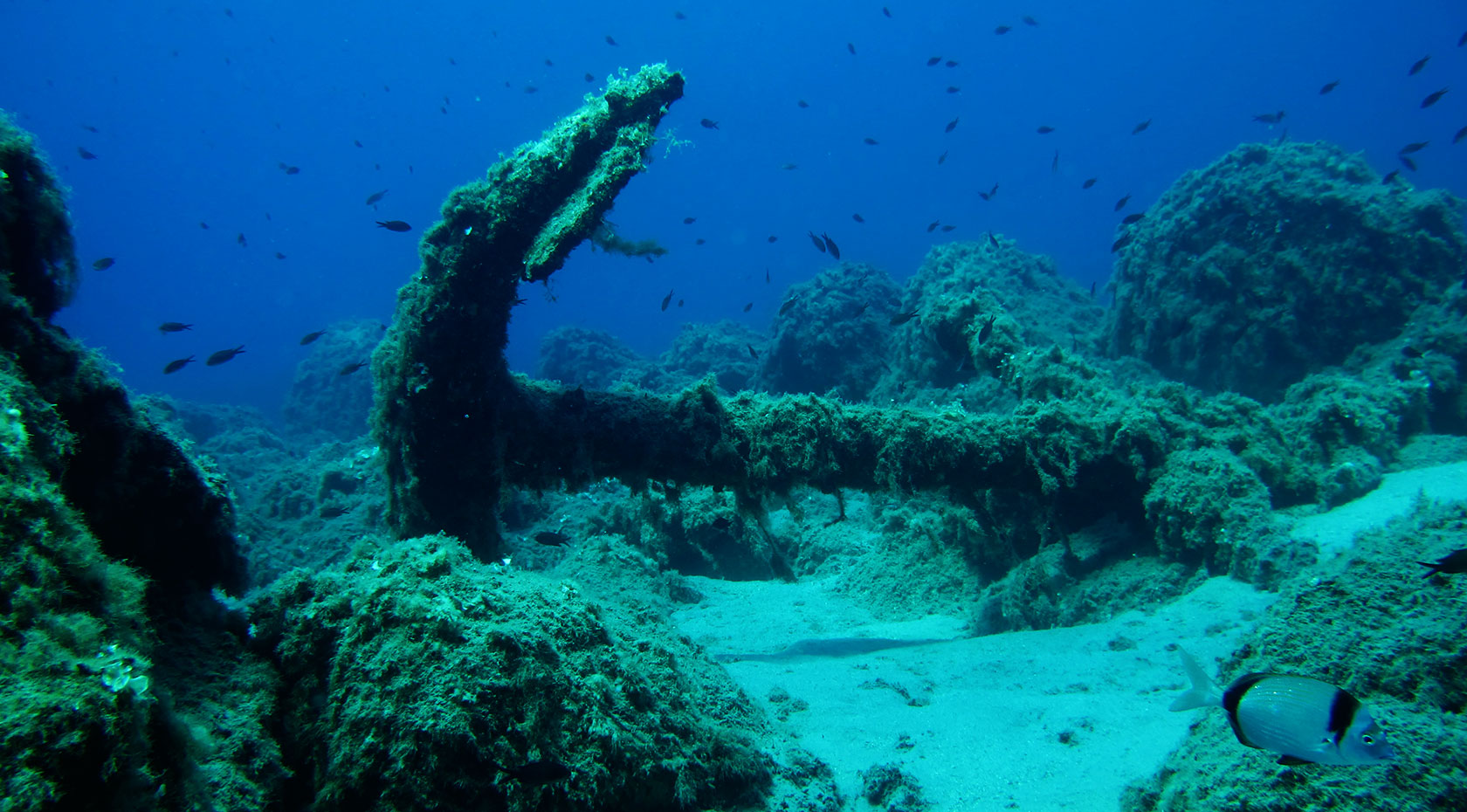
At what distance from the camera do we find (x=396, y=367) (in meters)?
5.75

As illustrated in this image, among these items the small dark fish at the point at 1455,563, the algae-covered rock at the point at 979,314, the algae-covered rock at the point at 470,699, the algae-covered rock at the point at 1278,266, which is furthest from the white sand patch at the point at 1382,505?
the algae-covered rock at the point at 470,699

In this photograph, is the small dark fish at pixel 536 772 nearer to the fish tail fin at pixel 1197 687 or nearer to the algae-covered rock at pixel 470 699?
the algae-covered rock at pixel 470 699

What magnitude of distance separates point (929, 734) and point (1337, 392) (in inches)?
372

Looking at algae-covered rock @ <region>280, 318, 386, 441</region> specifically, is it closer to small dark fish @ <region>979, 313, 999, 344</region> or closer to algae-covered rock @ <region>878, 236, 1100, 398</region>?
algae-covered rock @ <region>878, 236, 1100, 398</region>

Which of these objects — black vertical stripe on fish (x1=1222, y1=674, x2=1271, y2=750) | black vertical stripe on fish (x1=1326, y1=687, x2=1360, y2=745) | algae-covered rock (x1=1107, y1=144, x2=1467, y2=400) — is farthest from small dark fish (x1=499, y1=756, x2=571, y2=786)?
algae-covered rock (x1=1107, y1=144, x2=1467, y2=400)

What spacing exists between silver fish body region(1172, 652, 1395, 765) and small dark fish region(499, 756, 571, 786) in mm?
2595

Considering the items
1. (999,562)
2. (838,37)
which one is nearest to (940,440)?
(999,562)

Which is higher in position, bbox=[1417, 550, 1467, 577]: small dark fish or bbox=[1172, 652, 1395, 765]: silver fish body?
bbox=[1417, 550, 1467, 577]: small dark fish

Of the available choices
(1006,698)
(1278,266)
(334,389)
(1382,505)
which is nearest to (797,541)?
(1006,698)

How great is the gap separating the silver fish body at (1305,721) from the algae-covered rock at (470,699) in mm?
2256

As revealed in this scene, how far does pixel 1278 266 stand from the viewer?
12.6 metres

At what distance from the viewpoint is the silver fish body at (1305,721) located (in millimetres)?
2076

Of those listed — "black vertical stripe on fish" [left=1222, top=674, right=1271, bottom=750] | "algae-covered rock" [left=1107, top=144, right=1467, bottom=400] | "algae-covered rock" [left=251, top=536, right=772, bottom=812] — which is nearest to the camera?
"black vertical stripe on fish" [left=1222, top=674, right=1271, bottom=750]

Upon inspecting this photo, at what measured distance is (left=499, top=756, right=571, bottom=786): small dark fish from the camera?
246 cm
